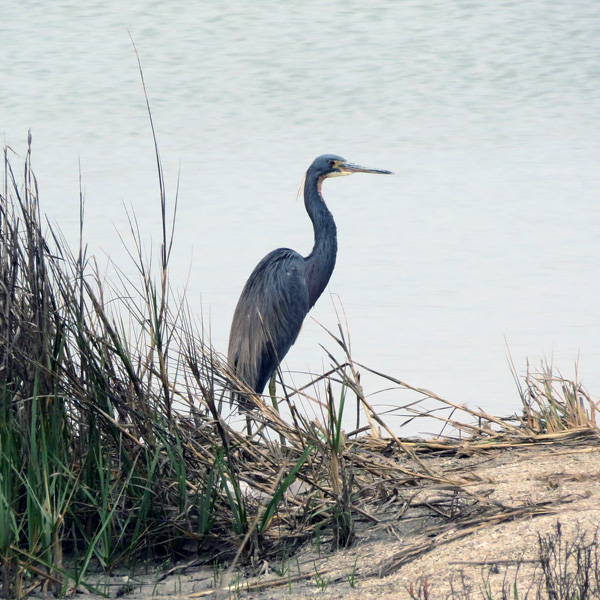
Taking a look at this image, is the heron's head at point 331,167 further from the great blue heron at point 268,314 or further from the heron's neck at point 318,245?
the great blue heron at point 268,314

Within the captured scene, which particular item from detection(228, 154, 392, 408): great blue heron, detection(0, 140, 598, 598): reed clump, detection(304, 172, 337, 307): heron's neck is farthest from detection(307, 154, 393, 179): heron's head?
detection(0, 140, 598, 598): reed clump

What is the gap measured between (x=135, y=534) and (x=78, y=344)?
64 cm

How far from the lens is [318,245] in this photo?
6.10m

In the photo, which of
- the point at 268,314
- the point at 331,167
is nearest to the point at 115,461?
the point at 268,314

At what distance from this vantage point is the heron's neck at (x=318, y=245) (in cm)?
609

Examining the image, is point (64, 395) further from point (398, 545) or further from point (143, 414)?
point (398, 545)

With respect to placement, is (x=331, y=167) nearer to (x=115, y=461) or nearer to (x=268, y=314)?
(x=268, y=314)

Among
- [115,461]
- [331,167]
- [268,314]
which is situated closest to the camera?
[115,461]

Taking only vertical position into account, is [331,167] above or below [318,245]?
above

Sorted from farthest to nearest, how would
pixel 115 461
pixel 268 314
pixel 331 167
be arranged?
pixel 331 167 < pixel 268 314 < pixel 115 461

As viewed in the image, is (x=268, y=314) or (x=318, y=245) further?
(x=318, y=245)

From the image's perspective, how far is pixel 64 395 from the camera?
3.18m

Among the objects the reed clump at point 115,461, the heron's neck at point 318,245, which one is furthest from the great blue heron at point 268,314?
the reed clump at point 115,461

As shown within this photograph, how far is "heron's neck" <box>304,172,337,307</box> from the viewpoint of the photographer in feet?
20.0
